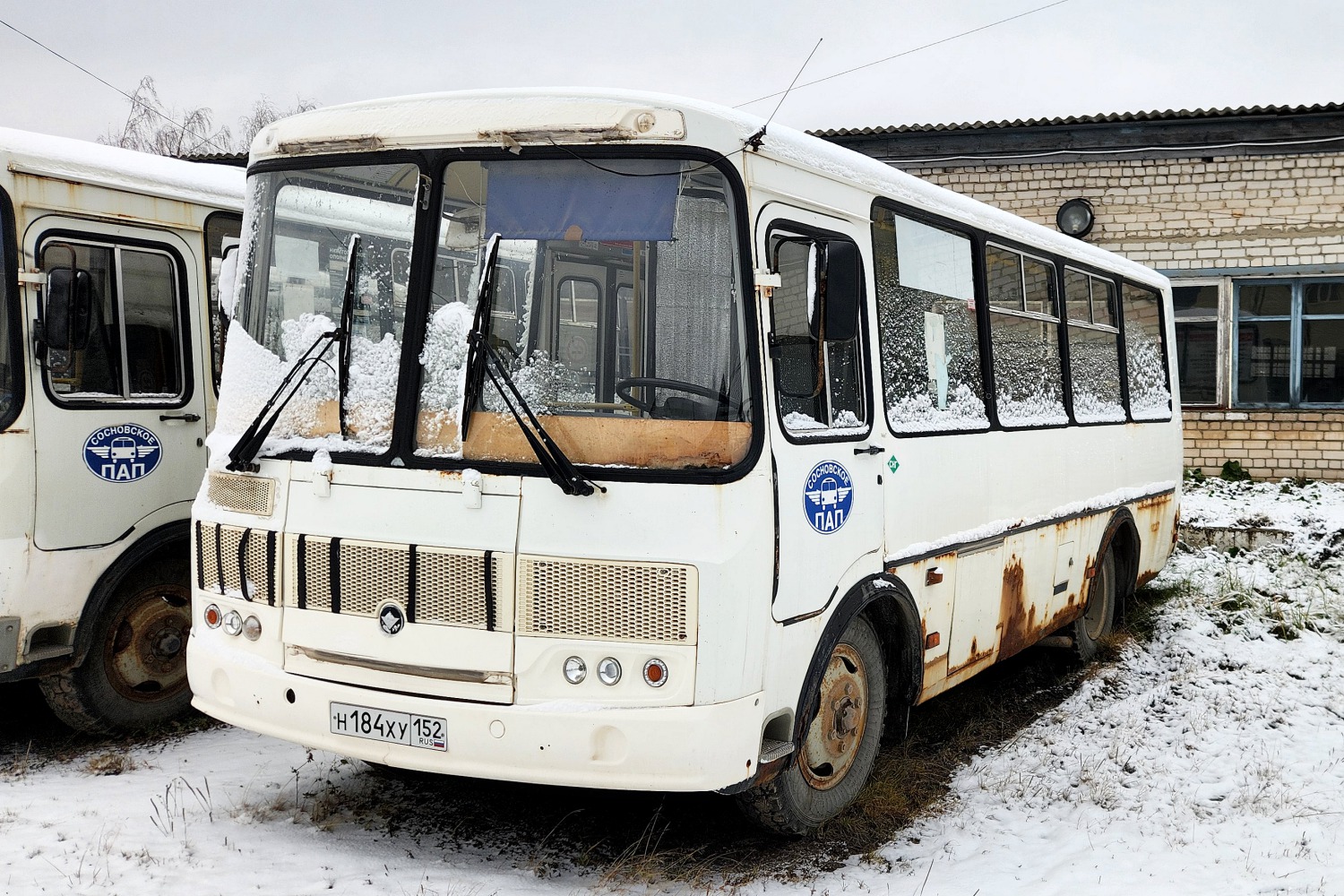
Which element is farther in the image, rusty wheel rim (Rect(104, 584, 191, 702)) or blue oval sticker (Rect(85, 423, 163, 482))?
rusty wheel rim (Rect(104, 584, 191, 702))

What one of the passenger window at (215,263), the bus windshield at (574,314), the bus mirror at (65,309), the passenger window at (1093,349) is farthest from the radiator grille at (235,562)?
the passenger window at (1093,349)

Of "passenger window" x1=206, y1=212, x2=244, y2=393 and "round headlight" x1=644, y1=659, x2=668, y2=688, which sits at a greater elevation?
"passenger window" x1=206, y1=212, x2=244, y2=393

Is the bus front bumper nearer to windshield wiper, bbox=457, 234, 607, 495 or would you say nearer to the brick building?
windshield wiper, bbox=457, 234, 607, 495

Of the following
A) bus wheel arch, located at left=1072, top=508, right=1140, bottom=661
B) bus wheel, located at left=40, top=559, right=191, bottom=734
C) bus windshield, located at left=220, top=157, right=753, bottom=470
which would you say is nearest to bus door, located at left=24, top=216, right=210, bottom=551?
bus wheel, located at left=40, top=559, right=191, bottom=734

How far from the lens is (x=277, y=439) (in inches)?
174

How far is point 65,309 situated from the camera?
17.8 ft

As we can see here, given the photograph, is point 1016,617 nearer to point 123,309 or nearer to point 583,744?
point 583,744

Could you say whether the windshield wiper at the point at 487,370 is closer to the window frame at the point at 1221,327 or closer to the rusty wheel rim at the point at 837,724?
the rusty wheel rim at the point at 837,724

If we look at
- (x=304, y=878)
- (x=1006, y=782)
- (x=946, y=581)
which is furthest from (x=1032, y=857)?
(x=304, y=878)

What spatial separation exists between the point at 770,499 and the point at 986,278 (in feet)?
9.02

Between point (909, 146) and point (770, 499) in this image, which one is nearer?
point (770, 499)

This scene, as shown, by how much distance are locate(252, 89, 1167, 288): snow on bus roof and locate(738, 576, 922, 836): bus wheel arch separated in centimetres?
173

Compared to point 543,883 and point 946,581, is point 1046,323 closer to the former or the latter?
point 946,581

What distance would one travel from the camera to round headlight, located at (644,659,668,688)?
3893 mm
